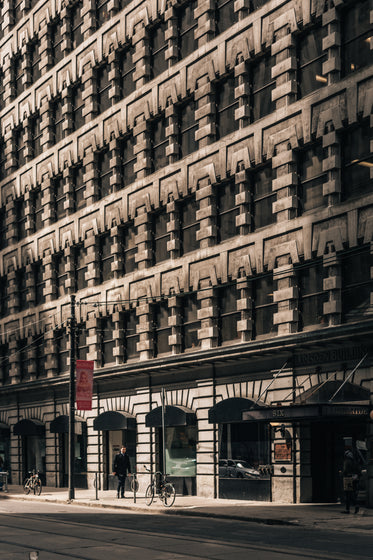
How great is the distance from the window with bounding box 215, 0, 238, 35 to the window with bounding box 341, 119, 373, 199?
27.9 feet

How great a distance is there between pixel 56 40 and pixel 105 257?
1408cm

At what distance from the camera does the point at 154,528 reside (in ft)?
78.8

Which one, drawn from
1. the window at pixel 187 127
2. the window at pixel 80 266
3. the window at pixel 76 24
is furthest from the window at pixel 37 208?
the window at pixel 187 127

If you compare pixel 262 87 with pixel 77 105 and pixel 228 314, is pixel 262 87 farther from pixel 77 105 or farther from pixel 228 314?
pixel 77 105

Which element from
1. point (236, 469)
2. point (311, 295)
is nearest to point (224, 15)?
point (311, 295)

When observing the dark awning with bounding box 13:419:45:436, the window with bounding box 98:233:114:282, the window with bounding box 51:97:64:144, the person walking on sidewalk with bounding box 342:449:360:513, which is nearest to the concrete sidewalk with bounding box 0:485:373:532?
the person walking on sidewalk with bounding box 342:449:360:513

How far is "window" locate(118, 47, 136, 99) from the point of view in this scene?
42747 millimetres

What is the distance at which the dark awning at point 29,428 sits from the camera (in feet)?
158

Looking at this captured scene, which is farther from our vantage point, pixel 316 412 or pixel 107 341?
pixel 107 341

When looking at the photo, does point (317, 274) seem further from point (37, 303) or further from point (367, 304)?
point (37, 303)

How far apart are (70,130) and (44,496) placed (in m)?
19.2

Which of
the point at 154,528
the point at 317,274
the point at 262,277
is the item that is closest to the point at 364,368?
the point at 317,274

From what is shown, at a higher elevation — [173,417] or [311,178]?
[311,178]

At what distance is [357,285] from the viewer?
97.0ft
